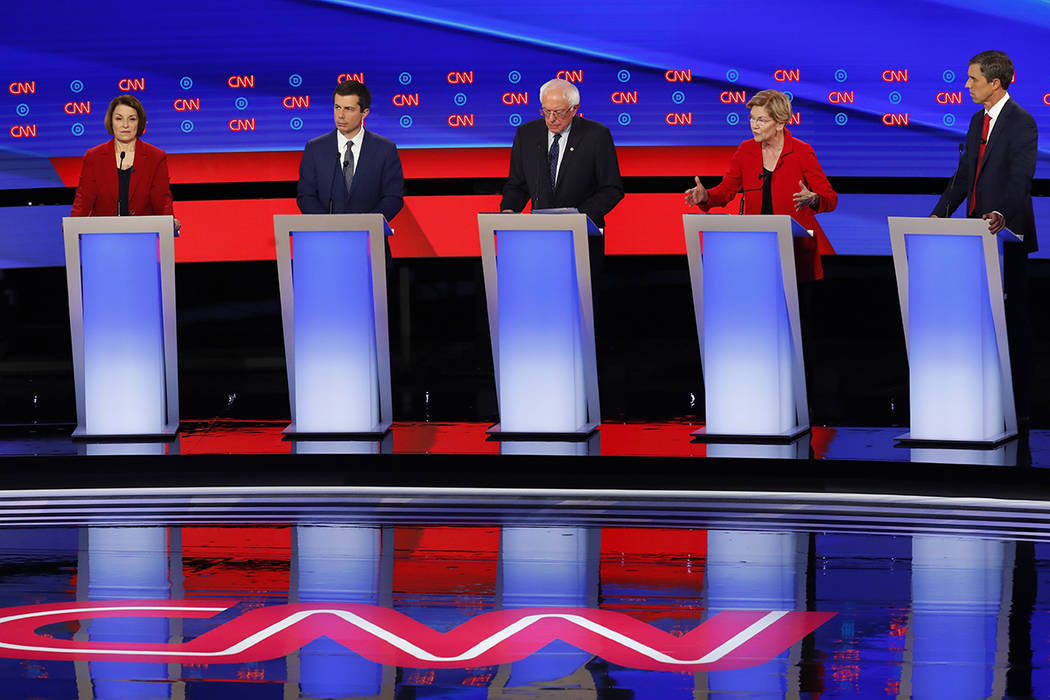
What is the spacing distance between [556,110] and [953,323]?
1453 millimetres

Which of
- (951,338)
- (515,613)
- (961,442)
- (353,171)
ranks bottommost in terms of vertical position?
(515,613)

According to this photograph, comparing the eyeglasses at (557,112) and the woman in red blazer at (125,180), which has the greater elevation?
the eyeglasses at (557,112)

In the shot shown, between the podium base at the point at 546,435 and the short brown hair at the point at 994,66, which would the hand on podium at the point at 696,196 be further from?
the short brown hair at the point at 994,66

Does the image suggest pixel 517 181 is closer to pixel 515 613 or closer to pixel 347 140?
→ pixel 347 140

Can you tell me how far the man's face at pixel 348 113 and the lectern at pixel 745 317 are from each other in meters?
1.17

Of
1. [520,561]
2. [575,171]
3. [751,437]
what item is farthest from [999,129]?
[520,561]

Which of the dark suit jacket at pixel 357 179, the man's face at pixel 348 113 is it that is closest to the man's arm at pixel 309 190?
the dark suit jacket at pixel 357 179

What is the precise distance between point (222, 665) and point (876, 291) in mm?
5531

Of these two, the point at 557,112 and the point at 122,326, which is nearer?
the point at 122,326

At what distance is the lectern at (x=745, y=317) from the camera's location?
4621 millimetres

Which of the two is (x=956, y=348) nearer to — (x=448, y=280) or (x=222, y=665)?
(x=222, y=665)

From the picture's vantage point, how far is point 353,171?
508 centimetres

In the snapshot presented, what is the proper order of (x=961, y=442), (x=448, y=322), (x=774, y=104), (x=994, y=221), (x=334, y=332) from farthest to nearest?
(x=448, y=322) → (x=774, y=104) → (x=334, y=332) → (x=961, y=442) → (x=994, y=221)

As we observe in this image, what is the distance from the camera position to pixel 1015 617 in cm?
298
